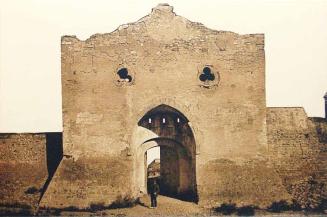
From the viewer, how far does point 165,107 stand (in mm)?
15195

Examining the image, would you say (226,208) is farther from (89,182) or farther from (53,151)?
(53,151)

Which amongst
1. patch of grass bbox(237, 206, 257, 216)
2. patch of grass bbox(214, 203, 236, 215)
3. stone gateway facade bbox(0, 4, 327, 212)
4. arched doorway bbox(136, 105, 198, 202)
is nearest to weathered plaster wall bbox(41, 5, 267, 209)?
stone gateway facade bbox(0, 4, 327, 212)

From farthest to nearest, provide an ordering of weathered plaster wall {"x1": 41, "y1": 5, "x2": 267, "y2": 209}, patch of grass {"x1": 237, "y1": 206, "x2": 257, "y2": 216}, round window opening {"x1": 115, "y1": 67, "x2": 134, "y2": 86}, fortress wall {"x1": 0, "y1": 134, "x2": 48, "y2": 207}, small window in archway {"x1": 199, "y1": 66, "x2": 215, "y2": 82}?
fortress wall {"x1": 0, "y1": 134, "x2": 48, "y2": 207}, small window in archway {"x1": 199, "y1": 66, "x2": 215, "y2": 82}, round window opening {"x1": 115, "y1": 67, "x2": 134, "y2": 86}, weathered plaster wall {"x1": 41, "y1": 5, "x2": 267, "y2": 209}, patch of grass {"x1": 237, "y1": 206, "x2": 257, "y2": 216}

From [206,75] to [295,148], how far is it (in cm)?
387

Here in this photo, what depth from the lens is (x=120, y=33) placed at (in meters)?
15.1

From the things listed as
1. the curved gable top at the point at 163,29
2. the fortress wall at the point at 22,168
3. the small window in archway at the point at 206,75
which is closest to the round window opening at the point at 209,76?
the small window in archway at the point at 206,75

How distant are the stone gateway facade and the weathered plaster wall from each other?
0.10ft

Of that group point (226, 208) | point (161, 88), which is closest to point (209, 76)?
point (161, 88)

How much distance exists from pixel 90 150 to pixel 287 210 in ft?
20.6

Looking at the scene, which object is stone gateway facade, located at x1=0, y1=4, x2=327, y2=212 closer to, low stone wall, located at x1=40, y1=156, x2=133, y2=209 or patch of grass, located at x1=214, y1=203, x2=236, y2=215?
low stone wall, located at x1=40, y1=156, x2=133, y2=209

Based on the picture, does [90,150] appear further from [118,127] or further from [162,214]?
[162,214]

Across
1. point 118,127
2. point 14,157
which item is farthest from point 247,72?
point 14,157

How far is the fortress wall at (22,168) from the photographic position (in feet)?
53.9

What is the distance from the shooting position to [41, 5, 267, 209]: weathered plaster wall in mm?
14875
